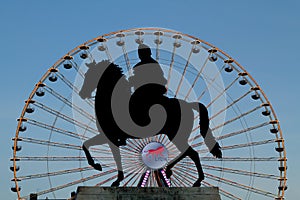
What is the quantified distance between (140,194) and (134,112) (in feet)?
10.2

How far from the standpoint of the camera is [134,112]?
61.2 ft

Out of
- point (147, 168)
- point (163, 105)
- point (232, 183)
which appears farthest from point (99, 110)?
point (232, 183)

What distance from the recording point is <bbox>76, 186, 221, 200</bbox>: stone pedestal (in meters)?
16.7

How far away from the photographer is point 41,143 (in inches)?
1030

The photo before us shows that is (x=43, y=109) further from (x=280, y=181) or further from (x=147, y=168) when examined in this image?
(x=280, y=181)

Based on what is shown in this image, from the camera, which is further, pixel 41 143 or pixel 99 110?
pixel 41 143

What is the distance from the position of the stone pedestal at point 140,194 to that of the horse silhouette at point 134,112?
4.38 feet

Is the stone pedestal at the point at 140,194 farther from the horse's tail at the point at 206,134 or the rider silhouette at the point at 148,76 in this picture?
the rider silhouette at the point at 148,76

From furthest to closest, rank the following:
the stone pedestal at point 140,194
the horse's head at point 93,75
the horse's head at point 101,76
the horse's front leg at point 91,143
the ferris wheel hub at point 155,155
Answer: the ferris wheel hub at point 155,155
the horse's head at point 93,75
the horse's head at point 101,76
the horse's front leg at point 91,143
the stone pedestal at point 140,194

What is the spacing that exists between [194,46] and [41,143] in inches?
355

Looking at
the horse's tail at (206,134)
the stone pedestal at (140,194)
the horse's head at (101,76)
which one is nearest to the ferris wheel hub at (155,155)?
the horse's tail at (206,134)

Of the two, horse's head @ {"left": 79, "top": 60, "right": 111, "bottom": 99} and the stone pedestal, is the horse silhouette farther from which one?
the stone pedestal

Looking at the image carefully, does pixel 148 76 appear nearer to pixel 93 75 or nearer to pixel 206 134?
pixel 93 75

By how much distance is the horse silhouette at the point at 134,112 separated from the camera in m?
18.4
